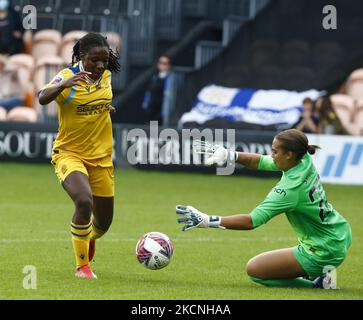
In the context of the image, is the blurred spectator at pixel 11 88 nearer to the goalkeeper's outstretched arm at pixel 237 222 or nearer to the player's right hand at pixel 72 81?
the player's right hand at pixel 72 81

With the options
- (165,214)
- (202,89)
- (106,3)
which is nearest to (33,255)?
(165,214)

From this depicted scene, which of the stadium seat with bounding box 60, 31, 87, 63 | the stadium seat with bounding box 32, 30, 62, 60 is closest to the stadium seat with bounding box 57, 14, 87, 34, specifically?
the stadium seat with bounding box 32, 30, 62, 60

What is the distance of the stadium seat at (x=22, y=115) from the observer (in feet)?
78.4

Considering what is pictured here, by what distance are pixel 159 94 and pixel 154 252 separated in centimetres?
1459

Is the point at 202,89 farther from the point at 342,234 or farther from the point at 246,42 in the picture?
the point at 342,234

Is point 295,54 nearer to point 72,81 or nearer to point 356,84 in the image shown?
point 356,84

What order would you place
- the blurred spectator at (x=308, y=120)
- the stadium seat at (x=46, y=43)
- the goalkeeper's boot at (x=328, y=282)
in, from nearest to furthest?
the goalkeeper's boot at (x=328, y=282), the blurred spectator at (x=308, y=120), the stadium seat at (x=46, y=43)

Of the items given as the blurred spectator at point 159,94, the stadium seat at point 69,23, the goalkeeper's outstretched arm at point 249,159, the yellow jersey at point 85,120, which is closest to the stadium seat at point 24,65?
the stadium seat at point 69,23

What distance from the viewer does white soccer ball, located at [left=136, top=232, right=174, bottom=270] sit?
1010 centimetres

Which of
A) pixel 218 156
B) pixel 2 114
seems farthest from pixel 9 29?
pixel 218 156

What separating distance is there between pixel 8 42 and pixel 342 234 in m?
17.7

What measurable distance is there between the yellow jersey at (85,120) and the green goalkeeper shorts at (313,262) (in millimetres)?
2138

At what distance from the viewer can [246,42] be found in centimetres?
2653

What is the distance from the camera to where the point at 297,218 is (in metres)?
9.66
